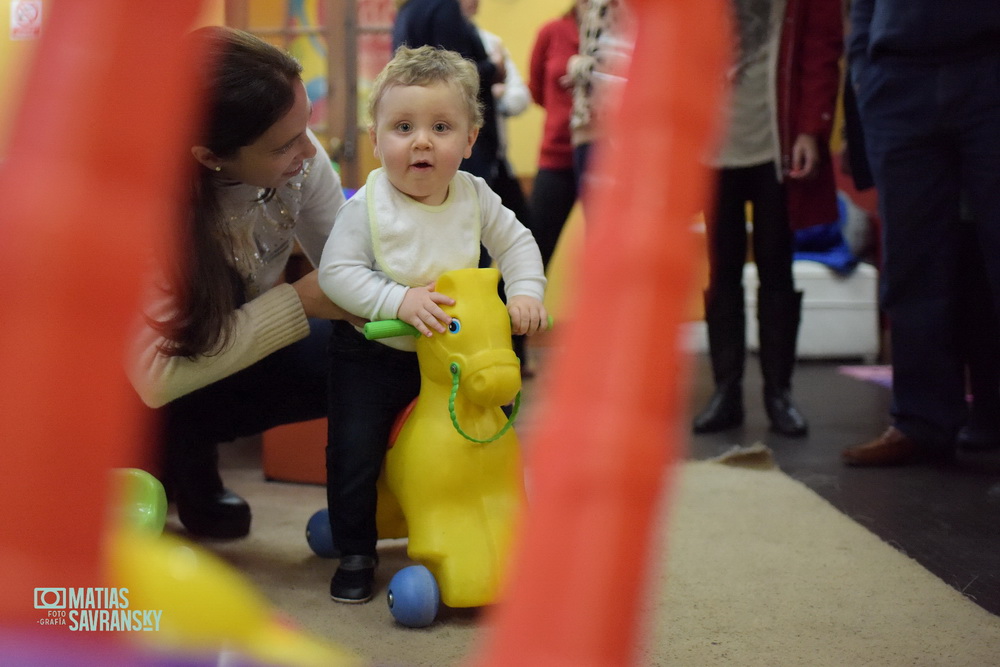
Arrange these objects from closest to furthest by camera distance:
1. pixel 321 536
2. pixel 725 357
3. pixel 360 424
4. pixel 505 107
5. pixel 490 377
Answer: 1. pixel 490 377
2. pixel 360 424
3. pixel 321 536
4. pixel 725 357
5. pixel 505 107

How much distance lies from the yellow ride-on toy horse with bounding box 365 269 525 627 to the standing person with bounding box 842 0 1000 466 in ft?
3.13

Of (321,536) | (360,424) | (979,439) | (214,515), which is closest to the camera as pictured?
(360,424)

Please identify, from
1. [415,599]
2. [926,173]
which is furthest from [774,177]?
[415,599]

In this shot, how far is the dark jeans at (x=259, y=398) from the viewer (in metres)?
1.24

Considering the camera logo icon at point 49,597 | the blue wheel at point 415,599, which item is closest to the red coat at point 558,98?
the blue wheel at point 415,599

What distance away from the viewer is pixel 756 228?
201cm

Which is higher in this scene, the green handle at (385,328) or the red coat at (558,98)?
the red coat at (558,98)

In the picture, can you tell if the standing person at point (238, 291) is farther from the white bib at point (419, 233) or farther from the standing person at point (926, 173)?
the standing person at point (926, 173)

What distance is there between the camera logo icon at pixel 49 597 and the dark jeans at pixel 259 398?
103 cm

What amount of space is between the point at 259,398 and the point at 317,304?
209 mm

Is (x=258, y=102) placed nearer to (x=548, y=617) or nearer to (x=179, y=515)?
(x=179, y=515)

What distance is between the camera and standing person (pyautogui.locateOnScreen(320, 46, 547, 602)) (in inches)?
41.1

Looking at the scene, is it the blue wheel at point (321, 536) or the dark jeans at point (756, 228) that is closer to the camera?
the blue wheel at point (321, 536)

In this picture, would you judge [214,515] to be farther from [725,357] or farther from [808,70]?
[808,70]
